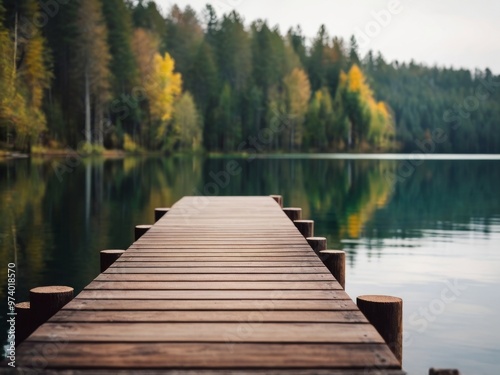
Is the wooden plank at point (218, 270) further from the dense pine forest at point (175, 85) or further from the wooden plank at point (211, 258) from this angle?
the dense pine forest at point (175, 85)

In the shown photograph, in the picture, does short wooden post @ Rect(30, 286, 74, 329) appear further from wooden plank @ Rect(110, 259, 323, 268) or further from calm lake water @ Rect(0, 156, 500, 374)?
calm lake water @ Rect(0, 156, 500, 374)

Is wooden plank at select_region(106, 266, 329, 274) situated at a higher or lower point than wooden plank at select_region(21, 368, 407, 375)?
higher

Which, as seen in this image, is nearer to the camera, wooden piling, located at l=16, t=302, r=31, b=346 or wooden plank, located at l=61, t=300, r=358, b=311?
wooden plank, located at l=61, t=300, r=358, b=311

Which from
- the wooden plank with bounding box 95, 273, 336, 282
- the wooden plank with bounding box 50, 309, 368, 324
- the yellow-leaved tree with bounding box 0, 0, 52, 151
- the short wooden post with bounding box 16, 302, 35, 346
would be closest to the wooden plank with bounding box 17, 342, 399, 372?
the wooden plank with bounding box 50, 309, 368, 324

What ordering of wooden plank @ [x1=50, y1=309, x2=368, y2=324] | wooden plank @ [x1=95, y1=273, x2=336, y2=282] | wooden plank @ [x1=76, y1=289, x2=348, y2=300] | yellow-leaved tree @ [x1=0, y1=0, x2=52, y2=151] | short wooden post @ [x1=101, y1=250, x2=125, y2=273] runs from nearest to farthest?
wooden plank @ [x1=50, y1=309, x2=368, y2=324] < wooden plank @ [x1=76, y1=289, x2=348, y2=300] < wooden plank @ [x1=95, y1=273, x2=336, y2=282] < short wooden post @ [x1=101, y1=250, x2=125, y2=273] < yellow-leaved tree @ [x1=0, y1=0, x2=52, y2=151]

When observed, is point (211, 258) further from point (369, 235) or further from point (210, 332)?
point (369, 235)

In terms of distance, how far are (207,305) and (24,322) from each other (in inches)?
53.7

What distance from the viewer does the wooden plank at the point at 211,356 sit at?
3.52m

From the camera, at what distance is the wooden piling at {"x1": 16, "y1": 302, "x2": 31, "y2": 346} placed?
4.86 meters

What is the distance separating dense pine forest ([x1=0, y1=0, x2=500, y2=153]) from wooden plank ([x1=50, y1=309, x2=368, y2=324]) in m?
35.5

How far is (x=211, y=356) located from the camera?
3.65 metres

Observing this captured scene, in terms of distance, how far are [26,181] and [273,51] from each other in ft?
189

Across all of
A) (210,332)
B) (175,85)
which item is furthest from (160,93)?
(210,332)

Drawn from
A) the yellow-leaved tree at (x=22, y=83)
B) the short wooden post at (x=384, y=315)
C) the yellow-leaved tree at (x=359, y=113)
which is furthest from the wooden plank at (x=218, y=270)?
the yellow-leaved tree at (x=359, y=113)
